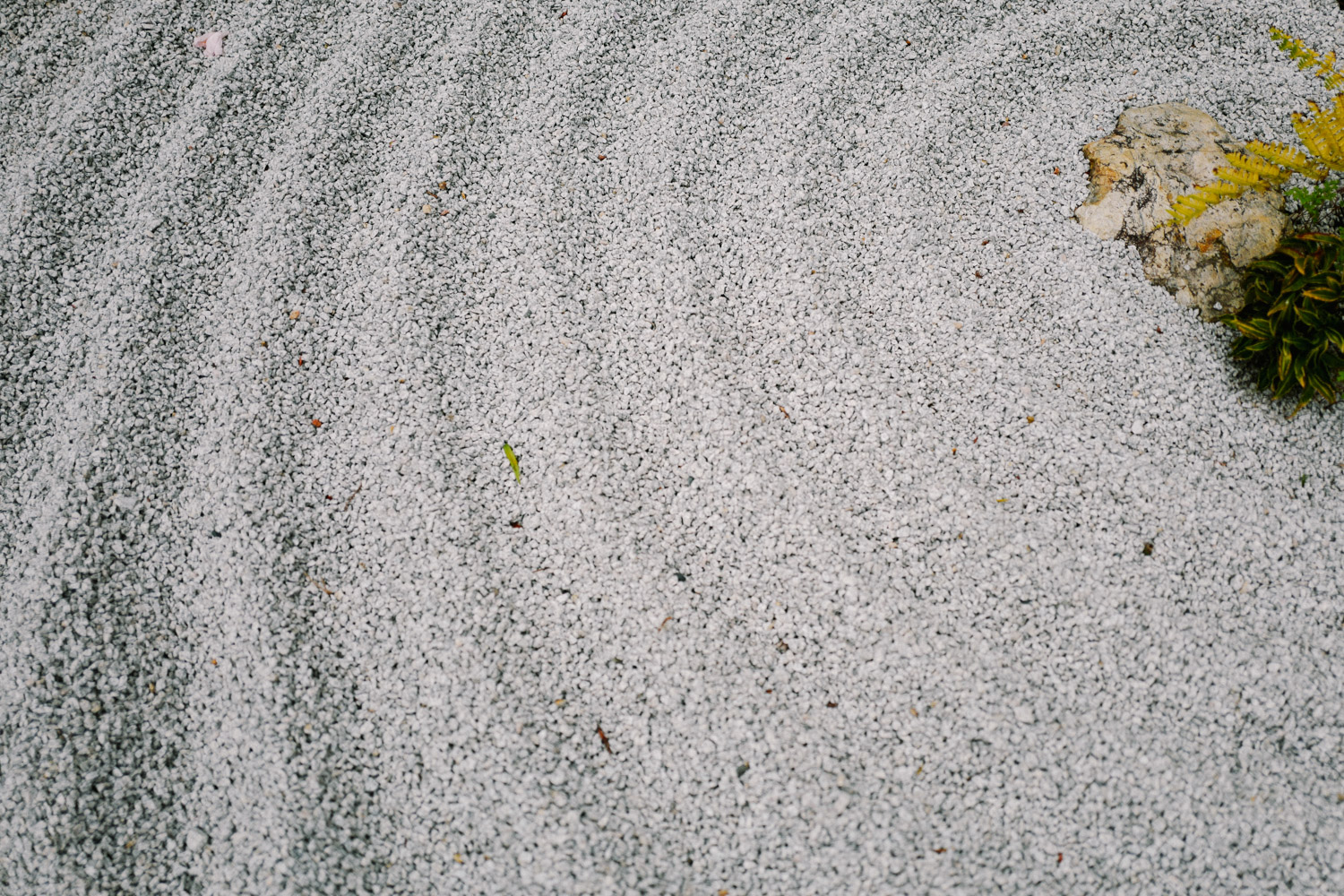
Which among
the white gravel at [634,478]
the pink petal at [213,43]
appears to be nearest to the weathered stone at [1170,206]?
the white gravel at [634,478]

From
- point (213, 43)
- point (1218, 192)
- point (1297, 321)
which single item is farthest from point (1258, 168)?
point (213, 43)

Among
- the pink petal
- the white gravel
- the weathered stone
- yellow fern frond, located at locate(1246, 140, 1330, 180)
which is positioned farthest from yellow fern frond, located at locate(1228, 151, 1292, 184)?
the pink petal

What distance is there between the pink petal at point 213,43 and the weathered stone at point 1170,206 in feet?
11.8

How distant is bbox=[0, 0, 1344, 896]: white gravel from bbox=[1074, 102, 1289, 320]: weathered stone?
105 millimetres

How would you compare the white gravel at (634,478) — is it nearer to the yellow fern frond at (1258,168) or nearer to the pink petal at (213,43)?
the pink petal at (213,43)

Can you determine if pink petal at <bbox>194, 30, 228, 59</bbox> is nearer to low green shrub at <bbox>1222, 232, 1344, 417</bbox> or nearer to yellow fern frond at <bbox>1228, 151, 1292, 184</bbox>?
yellow fern frond at <bbox>1228, 151, 1292, 184</bbox>

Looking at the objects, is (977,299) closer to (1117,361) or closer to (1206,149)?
(1117,361)

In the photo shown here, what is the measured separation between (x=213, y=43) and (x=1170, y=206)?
3.88 meters

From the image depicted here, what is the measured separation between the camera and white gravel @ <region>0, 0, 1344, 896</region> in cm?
192

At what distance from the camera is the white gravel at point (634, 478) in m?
1.92

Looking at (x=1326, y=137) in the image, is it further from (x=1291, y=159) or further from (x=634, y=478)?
(x=634, y=478)

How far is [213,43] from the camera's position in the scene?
3.15 meters

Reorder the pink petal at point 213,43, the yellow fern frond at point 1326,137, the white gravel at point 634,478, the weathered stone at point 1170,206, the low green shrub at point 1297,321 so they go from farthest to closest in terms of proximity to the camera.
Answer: the pink petal at point 213,43, the weathered stone at point 1170,206, the yellow fern frond at point 1326,137, the low green shrub at point 1297,321, the white gravel at point 634,478

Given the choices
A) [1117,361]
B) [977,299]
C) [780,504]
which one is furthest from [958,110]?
[780,504]
